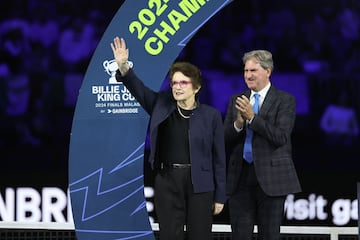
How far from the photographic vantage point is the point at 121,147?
5.80 metres

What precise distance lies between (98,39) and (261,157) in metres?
2.75

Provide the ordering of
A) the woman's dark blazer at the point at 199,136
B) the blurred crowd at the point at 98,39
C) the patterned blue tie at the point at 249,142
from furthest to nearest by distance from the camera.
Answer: the blurred crowd at the point at 98,39 → the patterned blue tie at the point at 249,142 → the woman's dark blazer at the point at 199,136

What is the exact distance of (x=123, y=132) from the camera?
5.82 meters

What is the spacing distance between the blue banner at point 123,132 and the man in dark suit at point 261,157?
76cm

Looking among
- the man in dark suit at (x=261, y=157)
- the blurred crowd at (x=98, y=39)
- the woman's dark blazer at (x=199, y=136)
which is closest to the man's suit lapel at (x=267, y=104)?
the man in dark suit at (x=261, y=157)

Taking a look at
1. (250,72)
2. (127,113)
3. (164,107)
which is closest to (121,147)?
(127,113)

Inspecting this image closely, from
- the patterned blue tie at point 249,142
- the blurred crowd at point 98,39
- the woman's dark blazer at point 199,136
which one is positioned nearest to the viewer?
the woman's dark blazer at point 199,136

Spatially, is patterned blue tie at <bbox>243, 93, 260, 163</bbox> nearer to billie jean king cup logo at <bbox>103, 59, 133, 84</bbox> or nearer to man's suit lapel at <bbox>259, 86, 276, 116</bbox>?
man's suit lapel at <bbox>259, 86, 276, 116</bbox>

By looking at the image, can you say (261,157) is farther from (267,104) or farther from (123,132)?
(123,132)

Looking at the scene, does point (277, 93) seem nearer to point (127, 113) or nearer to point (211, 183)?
point (211, 183)

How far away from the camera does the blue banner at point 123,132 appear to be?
19.0 ft

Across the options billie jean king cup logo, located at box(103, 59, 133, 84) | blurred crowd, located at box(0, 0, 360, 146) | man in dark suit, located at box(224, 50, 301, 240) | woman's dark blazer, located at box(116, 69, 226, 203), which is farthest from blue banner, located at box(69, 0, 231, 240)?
blurred crowd, located at box(0, 0, 360, 146)

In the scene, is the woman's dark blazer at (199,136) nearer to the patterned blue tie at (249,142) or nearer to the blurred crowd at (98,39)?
the patterned blue tie at (249,142)

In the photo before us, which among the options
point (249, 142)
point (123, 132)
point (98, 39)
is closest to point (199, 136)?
point (249, 142)
